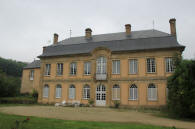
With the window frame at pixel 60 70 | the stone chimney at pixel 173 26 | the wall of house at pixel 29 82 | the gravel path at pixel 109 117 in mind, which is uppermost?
the stone chimney at pixel 173 26

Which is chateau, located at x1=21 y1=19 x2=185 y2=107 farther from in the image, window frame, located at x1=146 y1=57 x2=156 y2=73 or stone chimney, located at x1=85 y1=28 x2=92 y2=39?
stone chimney, located at x1=85 y1=28 x2=92 y2=39

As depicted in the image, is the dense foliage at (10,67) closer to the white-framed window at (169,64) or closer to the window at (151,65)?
the window at (151,65)

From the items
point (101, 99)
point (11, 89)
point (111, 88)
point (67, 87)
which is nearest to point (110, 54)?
point (111, 88)

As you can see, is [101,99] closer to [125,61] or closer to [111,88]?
[111,88]

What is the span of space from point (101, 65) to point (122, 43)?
379cm

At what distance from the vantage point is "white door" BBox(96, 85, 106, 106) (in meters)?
20.8

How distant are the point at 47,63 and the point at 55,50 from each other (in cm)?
218

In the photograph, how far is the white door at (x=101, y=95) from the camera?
2075cm

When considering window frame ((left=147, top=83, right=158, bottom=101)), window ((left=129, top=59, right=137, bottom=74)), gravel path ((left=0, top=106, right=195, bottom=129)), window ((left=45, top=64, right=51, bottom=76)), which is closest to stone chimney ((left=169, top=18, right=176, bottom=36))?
Result: window ((left=129, top=59, right=137, bottom=74))

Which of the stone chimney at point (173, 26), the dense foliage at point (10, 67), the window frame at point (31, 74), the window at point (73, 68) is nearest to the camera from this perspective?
the stone chimney at point (173, 26)

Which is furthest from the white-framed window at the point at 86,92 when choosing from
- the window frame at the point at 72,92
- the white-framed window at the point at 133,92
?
the white-framed window at the point at 133,92

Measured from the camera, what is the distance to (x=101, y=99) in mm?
20891

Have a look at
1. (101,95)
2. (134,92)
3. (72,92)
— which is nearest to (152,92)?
(134,92)

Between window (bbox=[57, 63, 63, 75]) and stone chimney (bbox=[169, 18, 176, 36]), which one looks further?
window (bbox=[57, 63, 63, 75])
